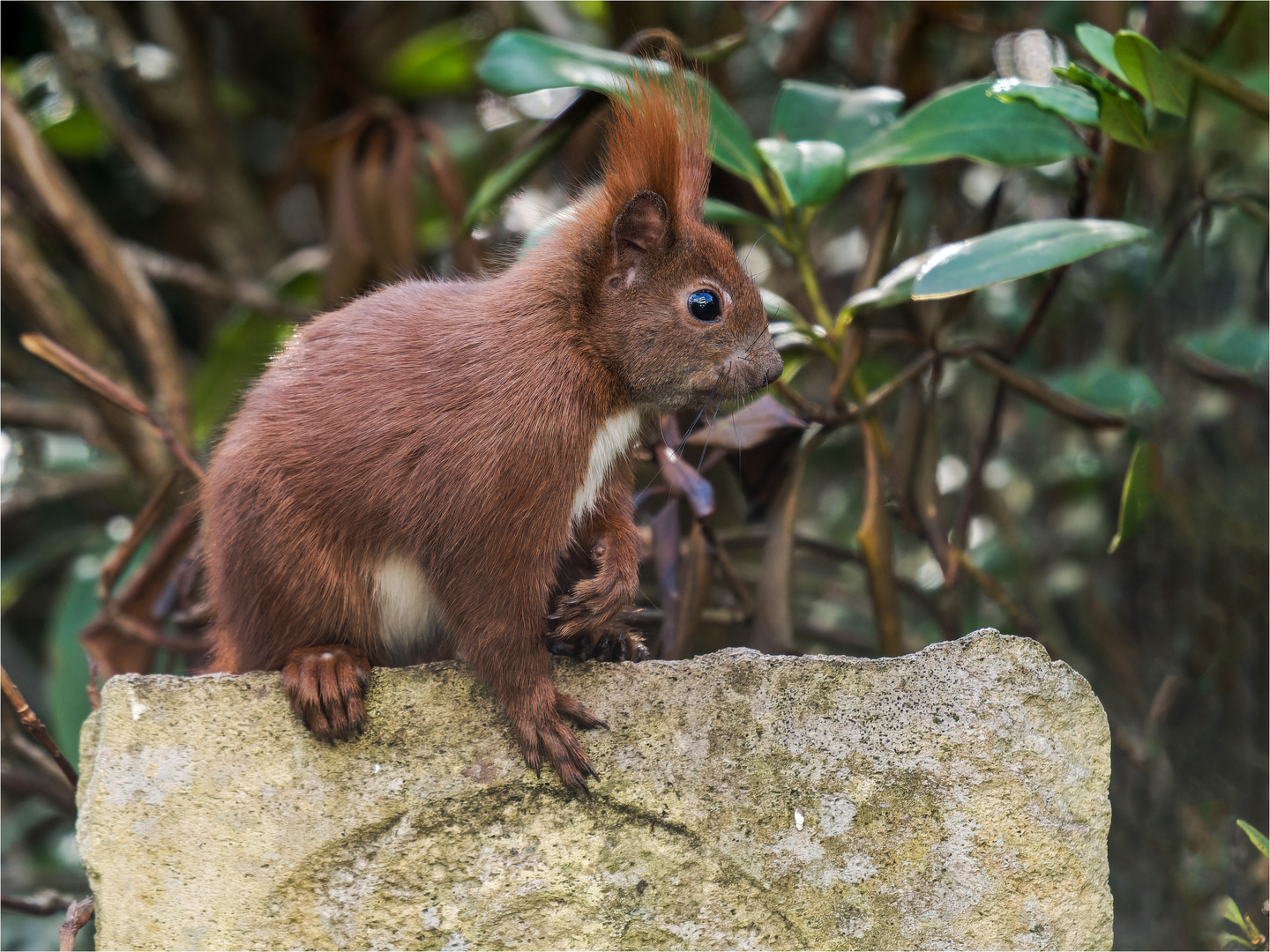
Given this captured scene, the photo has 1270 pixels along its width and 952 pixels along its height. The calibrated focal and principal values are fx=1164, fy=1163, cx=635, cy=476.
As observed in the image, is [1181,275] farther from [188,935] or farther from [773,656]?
[188,935]

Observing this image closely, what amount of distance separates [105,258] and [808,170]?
2150 mm

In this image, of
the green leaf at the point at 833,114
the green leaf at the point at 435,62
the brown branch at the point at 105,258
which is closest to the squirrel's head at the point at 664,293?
the green leaf at the point at 833,114

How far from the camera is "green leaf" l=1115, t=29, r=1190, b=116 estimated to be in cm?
208

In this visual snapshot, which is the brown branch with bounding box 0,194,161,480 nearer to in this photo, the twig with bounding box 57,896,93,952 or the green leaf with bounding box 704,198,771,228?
the twig with bounding box 57,896,93,952

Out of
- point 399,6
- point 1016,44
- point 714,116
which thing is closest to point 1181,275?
point 1016,44

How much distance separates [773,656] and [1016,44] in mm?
1967

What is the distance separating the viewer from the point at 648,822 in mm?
1644

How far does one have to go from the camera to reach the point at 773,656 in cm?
173

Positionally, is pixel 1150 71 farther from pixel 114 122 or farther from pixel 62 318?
pixel 114 122

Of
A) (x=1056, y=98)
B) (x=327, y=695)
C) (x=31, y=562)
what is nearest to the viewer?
(x=327, y=695)

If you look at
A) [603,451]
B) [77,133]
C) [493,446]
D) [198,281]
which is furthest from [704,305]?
[77,133]

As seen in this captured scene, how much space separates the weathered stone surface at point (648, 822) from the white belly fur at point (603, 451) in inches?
14.2

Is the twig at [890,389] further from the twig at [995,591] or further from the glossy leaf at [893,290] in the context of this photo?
the twig at [995,591]

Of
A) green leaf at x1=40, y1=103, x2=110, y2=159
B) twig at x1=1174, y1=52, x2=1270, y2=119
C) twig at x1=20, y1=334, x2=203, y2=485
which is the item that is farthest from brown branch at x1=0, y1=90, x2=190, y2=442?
twig at x1=1174, y1=52, x2=1270, y2=119
